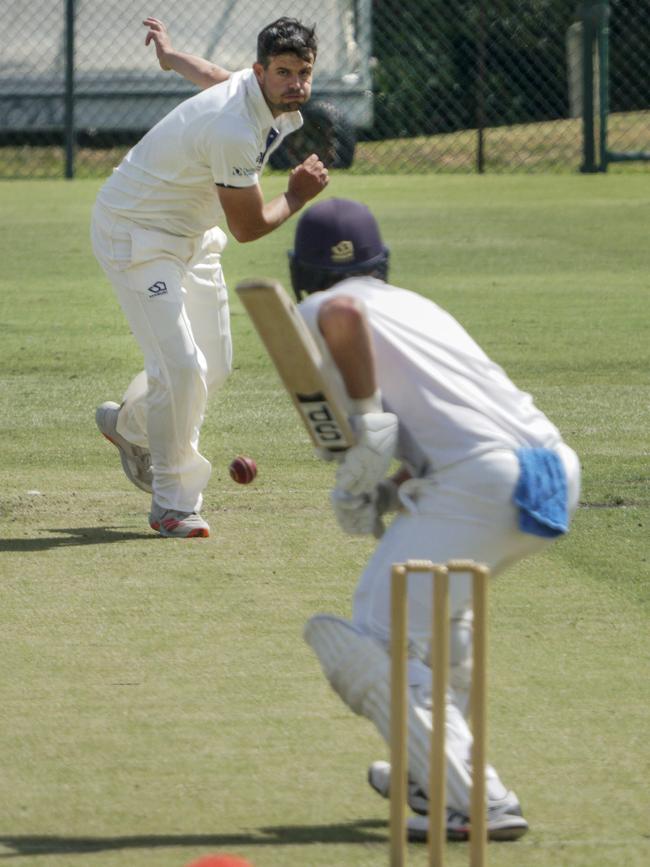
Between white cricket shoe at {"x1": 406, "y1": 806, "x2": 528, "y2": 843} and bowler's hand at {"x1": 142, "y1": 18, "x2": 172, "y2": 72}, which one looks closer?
white cricket shoe at {"x1": 406, "y1": 806, "x2": 528, "y2": 843}

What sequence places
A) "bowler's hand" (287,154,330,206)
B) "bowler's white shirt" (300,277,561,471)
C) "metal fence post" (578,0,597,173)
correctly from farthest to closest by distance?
"metal fence post" (578,0,597,173), "bowler's hand" (287,154,330,206), "bowler's white shirt" (300,277,561,471)

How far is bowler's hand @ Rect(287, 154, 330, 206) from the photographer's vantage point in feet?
21.1

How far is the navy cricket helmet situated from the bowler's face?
2581 mm

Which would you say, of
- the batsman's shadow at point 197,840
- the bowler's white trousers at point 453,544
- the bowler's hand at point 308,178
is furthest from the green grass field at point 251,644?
the bowler's hand at point 308,178

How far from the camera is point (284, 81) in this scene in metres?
6.95

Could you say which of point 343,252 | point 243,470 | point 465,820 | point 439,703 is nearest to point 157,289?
point 243,470

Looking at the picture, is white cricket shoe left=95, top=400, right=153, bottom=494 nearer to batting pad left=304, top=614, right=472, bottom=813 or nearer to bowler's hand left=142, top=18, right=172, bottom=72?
bowler's hand left=142, top=18, right=172, bottom=72

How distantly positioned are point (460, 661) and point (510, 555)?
0.28 metres

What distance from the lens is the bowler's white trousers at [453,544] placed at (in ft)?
13.9

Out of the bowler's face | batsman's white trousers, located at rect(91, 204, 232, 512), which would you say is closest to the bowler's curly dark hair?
the bowler's face

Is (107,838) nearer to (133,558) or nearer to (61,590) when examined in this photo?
(61,590)

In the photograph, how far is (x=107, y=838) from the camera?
426 cm

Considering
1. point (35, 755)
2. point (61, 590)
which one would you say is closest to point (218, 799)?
point (35, 755)

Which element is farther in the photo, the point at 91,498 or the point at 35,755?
the point at 91,498
